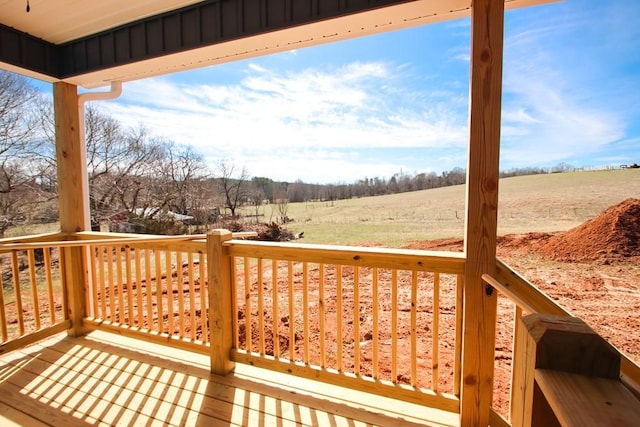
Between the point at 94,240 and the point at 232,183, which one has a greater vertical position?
the point at 232,183

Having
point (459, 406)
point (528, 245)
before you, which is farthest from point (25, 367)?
point (528, 245)

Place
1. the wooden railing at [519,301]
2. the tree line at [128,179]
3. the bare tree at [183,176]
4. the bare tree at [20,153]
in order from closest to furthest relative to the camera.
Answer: the wooden railing at [519,301], the bare tree at [20,153], the tree line at [128,179], the bare tree at [183,176]

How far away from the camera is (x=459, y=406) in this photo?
5.70 ft

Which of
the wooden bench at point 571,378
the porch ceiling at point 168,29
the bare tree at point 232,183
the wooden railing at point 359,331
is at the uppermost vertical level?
the porch ceiling at point 168,29

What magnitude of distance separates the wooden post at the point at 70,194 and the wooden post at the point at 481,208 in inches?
137

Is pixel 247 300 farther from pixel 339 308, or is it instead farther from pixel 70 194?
pixel 70 194

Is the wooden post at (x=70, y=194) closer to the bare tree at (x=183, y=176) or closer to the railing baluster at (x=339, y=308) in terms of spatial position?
the railing baluster at (x=339, y=308)

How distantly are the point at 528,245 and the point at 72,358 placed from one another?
6909 mm

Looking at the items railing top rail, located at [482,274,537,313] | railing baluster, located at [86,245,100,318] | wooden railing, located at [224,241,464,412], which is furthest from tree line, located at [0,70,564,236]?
railing baluster, located at [86,245,100,318]

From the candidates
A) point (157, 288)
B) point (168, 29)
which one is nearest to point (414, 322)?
point (157, 288)

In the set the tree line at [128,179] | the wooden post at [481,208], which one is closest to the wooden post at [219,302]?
the wooden post at [481,208]

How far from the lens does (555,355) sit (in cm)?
50

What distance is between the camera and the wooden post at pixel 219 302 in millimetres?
2193

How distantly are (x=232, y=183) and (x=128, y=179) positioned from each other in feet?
10.8
